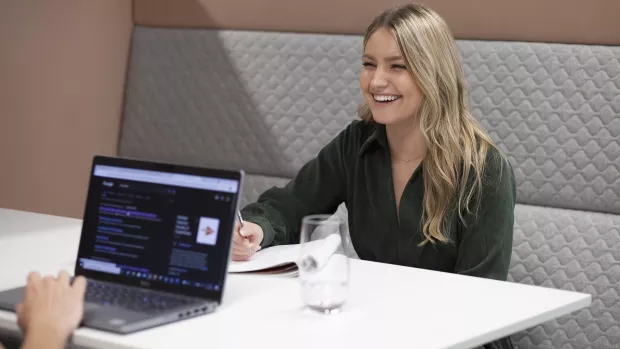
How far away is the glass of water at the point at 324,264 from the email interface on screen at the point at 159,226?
0.43 feet

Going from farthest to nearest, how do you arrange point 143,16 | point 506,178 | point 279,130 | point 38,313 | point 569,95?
point 143,16
point 279,130
point 569,95
point 506,178
point 38,313

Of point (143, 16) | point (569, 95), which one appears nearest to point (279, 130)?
point (143, 16)

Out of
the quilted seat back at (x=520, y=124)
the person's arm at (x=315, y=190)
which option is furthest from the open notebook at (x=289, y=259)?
the quilted seat back at (x=520, y=124)

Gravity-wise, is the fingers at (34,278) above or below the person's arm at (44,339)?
above

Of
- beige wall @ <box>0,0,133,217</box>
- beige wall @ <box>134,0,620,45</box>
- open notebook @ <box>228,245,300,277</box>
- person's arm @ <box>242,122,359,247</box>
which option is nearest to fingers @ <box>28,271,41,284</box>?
open notebook @ <box>228,245,300,277</box>

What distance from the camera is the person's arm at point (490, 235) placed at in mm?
2250

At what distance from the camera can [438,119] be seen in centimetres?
238

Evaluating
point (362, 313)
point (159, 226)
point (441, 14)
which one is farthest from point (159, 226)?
point (441, 14)

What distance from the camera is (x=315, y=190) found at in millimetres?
2539

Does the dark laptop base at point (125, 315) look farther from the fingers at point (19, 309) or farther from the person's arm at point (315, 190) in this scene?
the person's arm at point (315, 190)

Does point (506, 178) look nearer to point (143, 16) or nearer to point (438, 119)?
point (438, 119)

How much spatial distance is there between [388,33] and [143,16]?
1240 mm

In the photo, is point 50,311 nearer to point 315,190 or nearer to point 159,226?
point 159,226

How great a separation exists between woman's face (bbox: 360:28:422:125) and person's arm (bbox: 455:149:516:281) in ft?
0.82
